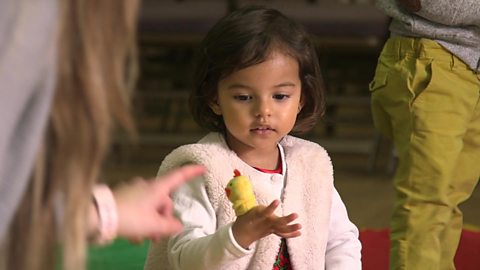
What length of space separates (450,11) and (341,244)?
591 millimetres

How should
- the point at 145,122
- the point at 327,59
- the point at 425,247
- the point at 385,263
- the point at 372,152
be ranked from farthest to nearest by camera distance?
the point at 145,122, the point at 327,59, the point at 372,152, the point at 385,263, the point at 425,247

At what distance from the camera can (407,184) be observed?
2.25 metres

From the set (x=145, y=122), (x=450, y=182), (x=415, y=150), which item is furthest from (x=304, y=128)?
A: (x=145, y=122)

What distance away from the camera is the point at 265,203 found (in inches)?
73.9

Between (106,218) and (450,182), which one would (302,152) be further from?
(106,218)

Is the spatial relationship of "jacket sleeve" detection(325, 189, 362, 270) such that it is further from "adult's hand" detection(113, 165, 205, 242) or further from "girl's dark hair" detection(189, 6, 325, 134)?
"adult's hand" detection(113, 165, 205, 242)

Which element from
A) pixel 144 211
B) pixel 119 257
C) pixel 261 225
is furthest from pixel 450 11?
pixel 144 211

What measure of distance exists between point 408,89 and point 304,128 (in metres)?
0.33

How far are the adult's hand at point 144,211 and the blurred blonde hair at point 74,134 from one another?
0.17m

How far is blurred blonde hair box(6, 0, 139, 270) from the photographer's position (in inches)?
39.7

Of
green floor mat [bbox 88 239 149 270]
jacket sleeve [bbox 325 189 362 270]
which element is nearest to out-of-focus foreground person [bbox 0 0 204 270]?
jacket sleeve [bbox 325 189 362 270]

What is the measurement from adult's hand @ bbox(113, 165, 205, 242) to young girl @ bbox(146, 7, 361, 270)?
1.70 feet

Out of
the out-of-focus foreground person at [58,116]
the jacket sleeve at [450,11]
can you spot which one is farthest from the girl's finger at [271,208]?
the jacket sleeve at [450,11]

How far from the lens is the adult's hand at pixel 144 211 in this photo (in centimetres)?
121
